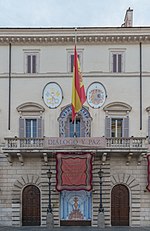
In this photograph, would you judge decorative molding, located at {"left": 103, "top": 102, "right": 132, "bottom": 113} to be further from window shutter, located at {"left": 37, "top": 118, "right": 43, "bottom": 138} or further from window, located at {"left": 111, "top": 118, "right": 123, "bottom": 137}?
window shutter, located at {"left": 37, "top": 118, "right": 43, "bottom": 138}

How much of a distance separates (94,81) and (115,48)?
9.81ft

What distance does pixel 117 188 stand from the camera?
99.2 ft

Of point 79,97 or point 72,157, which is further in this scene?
point 72,157

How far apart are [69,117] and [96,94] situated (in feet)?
8.75

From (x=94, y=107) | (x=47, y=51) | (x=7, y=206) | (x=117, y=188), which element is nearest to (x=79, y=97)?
(x=94, y=107)

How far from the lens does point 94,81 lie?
30719 millimetres

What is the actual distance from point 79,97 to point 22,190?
8379 mm

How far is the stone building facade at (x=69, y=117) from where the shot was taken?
29938 mm

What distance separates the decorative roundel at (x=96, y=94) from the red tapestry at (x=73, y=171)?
13.0 feet

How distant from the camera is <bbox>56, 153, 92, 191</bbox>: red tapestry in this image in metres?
29.4

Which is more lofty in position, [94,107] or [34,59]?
[34,59]

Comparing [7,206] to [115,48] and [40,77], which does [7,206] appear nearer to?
[40,77]

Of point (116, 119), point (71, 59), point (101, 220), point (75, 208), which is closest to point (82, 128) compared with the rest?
point (116, 119)

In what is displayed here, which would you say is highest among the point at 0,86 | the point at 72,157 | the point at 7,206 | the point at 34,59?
the point at 34,59
